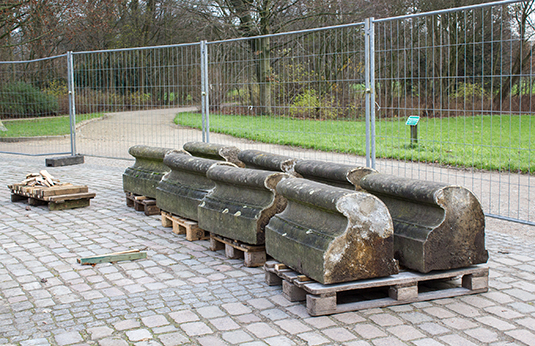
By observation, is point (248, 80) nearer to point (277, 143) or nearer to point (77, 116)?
point (277, 143)

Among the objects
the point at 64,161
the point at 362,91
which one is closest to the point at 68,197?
the point at 362,91

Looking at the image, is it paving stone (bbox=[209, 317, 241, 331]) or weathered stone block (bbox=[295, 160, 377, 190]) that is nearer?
paving stone (bbox=[209, 317, 241, 331])

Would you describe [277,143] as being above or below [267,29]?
below

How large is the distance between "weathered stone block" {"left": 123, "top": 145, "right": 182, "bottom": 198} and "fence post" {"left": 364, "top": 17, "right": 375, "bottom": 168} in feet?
9.58

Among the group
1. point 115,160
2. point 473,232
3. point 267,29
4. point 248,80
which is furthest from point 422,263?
point 267,29

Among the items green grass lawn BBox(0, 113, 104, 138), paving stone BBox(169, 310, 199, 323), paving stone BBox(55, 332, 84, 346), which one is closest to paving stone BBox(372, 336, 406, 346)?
paving stone BBox(169, 310, 199, 323)

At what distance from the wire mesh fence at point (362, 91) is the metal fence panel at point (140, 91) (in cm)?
4

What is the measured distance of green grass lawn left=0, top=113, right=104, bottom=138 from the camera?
15844 millimetres

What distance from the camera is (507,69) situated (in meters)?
7.03

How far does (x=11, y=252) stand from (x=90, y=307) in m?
2.29

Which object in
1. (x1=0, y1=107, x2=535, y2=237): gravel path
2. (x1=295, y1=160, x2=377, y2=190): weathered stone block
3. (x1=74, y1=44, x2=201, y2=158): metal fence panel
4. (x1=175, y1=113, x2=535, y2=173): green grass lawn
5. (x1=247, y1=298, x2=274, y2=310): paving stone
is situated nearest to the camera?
(x1=247, y1=298, x2=274, y2=310): paving stone

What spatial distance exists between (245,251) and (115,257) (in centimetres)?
141

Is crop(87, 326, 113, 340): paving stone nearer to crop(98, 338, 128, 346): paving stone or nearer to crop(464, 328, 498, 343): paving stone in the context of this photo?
crop(98, 338, 128, 346): paving stone

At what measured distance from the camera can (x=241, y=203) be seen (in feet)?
19.5
